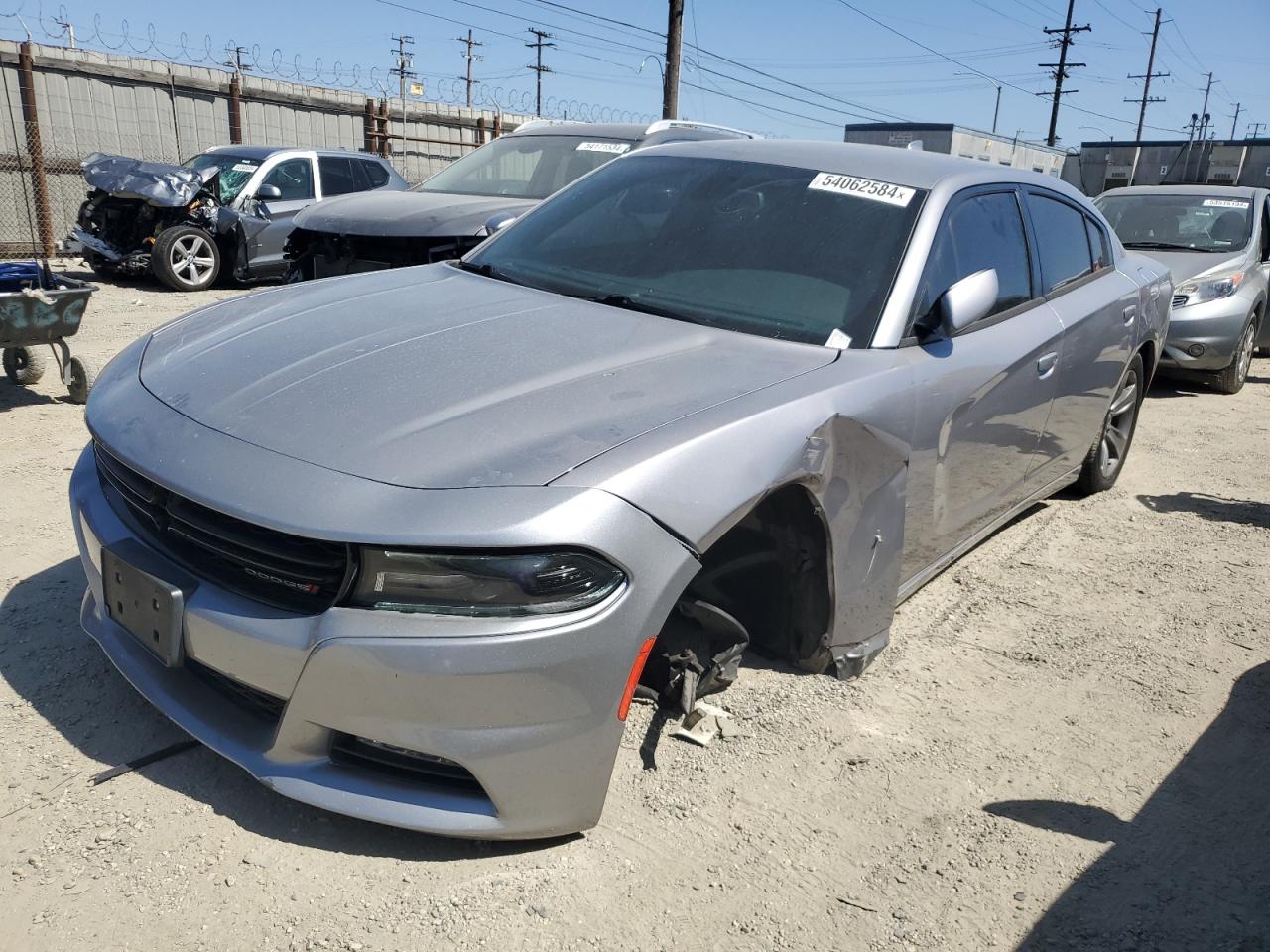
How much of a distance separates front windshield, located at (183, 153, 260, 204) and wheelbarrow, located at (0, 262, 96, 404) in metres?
6.23

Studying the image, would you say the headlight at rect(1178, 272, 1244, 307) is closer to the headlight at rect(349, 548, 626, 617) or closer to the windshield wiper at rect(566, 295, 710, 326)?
the windshield wiper at rect(566, 295, 710, 326)

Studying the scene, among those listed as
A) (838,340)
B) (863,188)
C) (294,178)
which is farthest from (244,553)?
(294,178)

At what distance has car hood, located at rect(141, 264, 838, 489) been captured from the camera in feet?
7.06

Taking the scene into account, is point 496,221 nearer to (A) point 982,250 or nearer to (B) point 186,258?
(A) point 982,250

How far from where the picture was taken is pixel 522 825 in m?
2.13

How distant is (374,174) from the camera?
12523 millimetres

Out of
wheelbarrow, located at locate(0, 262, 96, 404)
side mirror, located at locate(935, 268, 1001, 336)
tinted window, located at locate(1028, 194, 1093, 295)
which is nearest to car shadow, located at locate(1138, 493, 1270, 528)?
tinted window, located at locate(1028, 194, 1093, 295)

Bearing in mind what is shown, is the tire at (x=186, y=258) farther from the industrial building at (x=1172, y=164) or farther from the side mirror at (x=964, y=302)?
the industrial building at (x=1172, y=164)

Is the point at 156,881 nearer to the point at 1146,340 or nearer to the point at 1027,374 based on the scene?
the point at 1027,374

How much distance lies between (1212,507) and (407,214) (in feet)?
17.5

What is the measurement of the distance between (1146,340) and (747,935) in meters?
4.18

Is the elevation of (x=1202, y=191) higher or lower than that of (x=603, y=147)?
lower

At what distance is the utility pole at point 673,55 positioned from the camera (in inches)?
814

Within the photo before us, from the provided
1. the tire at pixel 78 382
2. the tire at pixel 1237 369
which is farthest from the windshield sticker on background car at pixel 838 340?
the tire at pixel 1237 369
